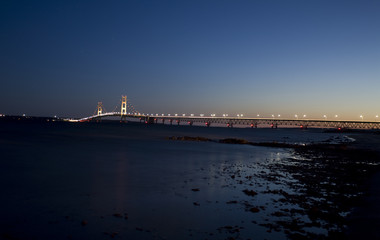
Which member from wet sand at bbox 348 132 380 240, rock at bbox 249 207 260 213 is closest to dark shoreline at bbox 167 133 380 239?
wet sand at bbox 348 132 380 240

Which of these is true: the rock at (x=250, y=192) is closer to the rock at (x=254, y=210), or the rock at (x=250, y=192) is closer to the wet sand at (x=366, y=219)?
the rock at (x=254, y=210)

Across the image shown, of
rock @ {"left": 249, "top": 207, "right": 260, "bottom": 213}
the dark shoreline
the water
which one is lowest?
the water

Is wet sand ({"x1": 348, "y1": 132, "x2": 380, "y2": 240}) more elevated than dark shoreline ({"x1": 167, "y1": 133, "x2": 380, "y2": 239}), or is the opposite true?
wet sand ({"x1": 348, "y1": 132, "x2": 380, "y2": 240})

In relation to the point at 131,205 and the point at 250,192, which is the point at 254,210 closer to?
the point at 250,192

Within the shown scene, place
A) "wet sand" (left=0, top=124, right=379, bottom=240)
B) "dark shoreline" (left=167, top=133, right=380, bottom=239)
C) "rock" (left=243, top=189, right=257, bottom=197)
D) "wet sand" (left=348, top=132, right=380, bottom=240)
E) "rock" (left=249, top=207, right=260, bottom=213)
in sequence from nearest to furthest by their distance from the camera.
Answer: "wet sand" (left=348, top=132, right=380, bottom=240)
"dark shoreline" (left=167, top=133, right=380, bottom=239)
"wet sand" (left=0, top=124, right=379, bottom=240)
"rock" (left=249, top=207, right=260, bottom=213)
"rock" (left=243, top=189, right=257, bottom=197)

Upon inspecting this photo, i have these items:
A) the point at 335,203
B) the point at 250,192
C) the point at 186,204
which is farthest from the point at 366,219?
the point at 186,204

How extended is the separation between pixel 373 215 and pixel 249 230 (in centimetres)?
431

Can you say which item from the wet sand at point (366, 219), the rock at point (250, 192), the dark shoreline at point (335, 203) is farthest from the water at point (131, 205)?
the wet sand at point (366, 219)

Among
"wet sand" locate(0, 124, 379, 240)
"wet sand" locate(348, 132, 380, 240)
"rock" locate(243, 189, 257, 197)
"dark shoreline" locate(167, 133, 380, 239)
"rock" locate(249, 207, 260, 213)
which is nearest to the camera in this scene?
"wet sand" locate(348, 132, 380, 240)

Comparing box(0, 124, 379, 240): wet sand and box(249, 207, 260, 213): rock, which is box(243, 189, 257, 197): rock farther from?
box(249, 207, 260, 213): rock

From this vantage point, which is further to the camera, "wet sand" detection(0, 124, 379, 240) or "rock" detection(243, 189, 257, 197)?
"rock" detection(243, 189, 257, 197)

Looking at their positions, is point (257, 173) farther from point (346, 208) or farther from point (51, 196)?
point (51, 196)

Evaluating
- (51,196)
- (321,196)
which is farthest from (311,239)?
(51,196)

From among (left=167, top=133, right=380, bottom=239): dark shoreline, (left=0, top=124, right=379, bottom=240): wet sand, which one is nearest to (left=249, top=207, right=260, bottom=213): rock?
(left=0, top=124, right=379, bottom=240): wet sand
